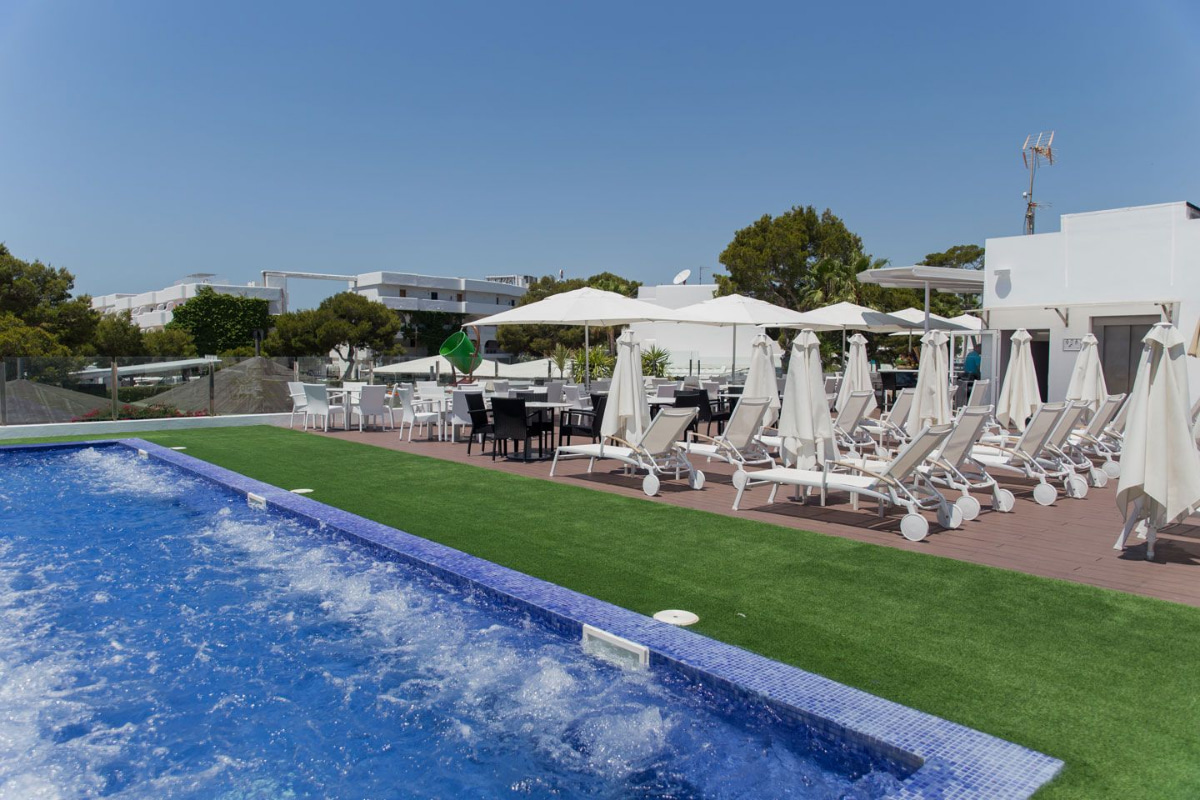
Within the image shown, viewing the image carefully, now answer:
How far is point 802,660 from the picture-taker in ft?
12.4

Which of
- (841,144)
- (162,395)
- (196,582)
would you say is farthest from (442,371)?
(196,582)

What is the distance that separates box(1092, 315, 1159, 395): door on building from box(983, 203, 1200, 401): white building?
0.02 meters

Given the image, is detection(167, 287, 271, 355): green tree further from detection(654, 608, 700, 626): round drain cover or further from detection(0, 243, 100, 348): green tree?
detection(654, 608, 700, 626): round drain cover

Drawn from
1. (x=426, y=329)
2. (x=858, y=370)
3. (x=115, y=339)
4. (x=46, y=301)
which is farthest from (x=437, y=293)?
(x=858, y=370)

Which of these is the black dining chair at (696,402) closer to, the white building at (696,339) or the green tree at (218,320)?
the white building at (696,339)

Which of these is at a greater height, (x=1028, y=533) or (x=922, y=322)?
(x=922, y=322)

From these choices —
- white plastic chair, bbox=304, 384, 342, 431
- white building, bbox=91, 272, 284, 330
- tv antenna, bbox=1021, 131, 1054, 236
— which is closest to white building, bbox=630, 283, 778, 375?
tv antenna, bbox=1021, 131, 1054, 236

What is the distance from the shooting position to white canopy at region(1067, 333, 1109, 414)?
10.3m

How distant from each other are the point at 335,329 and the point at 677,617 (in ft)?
182

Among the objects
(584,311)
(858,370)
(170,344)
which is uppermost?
(170,344)

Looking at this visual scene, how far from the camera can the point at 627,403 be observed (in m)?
9.08

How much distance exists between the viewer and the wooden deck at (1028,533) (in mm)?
5137

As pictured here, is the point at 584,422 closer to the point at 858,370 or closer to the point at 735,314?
the point at 735,314

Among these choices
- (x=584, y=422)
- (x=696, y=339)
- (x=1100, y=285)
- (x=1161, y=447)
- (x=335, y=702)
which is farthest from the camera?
(x=696, y=339)
